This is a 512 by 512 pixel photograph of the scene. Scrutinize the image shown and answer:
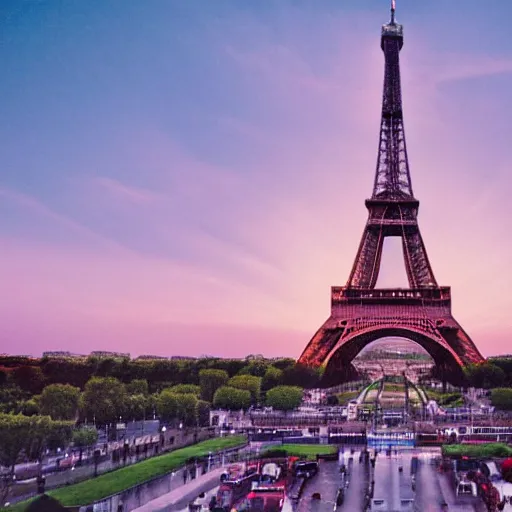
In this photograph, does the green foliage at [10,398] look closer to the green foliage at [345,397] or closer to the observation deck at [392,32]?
the green foliage at [345,397]

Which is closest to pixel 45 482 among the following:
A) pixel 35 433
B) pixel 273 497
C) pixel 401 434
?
pixel 35 433

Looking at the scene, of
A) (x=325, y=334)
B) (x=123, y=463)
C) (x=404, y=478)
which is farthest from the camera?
(x=325, y=334)

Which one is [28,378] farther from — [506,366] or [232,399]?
[506,366]

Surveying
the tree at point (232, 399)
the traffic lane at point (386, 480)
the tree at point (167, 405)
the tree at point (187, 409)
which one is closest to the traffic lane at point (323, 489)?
the traffic lane at point (386, 480)

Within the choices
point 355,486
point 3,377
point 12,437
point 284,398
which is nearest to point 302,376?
point 284,398

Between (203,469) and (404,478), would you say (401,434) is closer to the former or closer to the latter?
(404,478)

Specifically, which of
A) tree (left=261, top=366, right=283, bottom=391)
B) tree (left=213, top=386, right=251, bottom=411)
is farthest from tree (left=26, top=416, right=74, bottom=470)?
tree (left=261, top=366, right=283, bottom=391)

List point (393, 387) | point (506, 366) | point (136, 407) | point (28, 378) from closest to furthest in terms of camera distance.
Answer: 1. point (136, 407)
2. point (28, 378)
3. point (506, 366)
4. point (393, 387)
